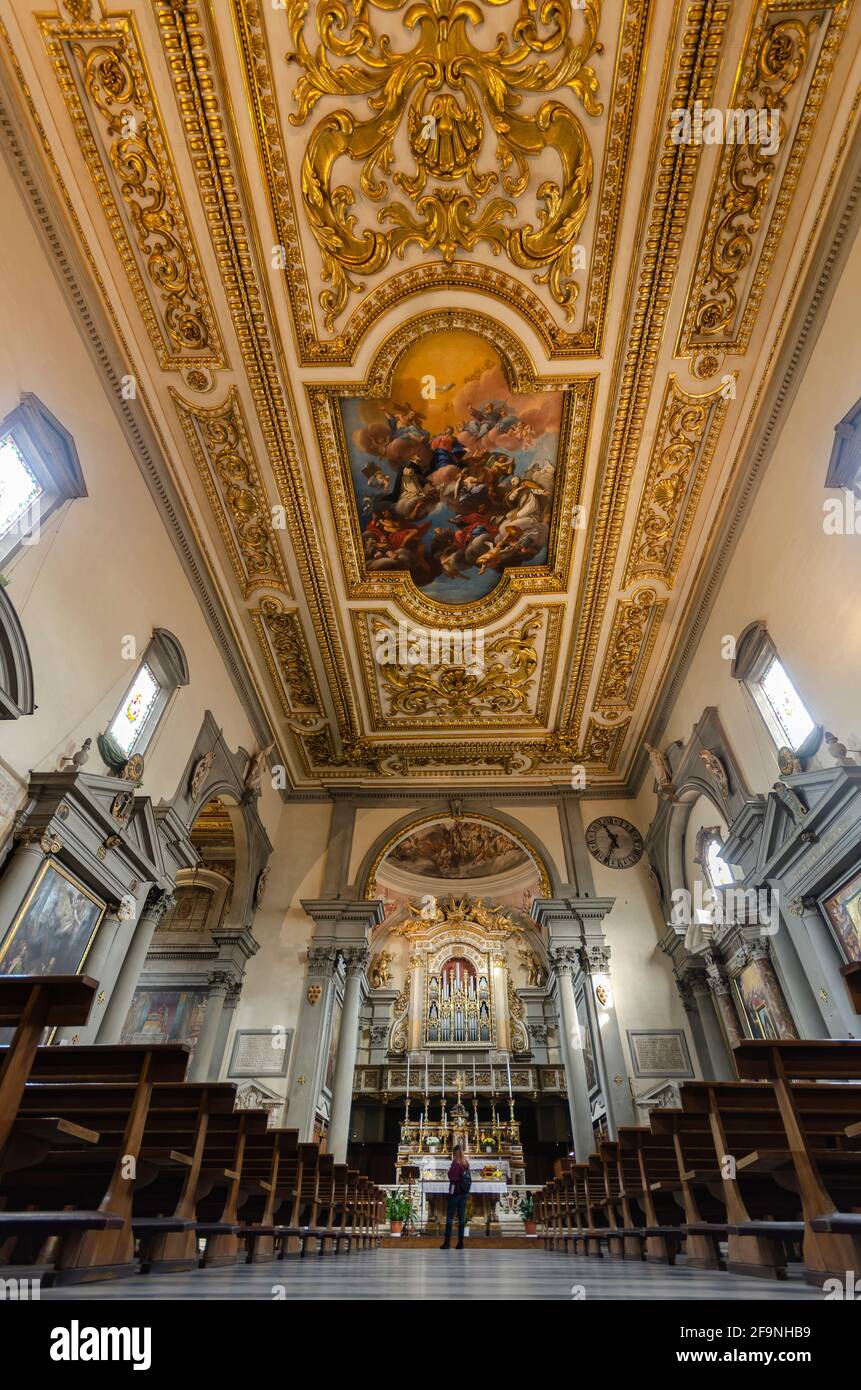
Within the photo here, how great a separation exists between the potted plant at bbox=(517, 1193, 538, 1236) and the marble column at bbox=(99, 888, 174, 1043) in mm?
8160

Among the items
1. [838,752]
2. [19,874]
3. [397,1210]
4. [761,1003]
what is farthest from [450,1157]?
[838,752]

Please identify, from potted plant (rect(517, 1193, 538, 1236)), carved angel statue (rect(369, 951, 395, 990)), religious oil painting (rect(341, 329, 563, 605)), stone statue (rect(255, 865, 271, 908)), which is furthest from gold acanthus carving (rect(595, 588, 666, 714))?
carved angel statue (rect(369, 951, 395, 990))

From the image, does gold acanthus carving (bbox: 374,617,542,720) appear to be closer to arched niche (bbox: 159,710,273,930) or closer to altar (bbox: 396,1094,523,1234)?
Result: arched niche (bbox: 159,710,273,930)

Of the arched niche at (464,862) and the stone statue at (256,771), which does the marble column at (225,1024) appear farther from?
the stone statue at (256,771)

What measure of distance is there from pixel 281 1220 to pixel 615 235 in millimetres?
10662

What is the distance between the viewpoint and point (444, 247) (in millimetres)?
7773

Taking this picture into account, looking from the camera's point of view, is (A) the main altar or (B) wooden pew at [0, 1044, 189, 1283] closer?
(B) wooden pew at [0, 1044, 189, 1283]

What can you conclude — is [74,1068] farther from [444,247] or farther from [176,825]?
[444,247]

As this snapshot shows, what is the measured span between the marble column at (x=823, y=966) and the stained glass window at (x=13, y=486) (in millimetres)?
8950

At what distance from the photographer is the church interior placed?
13.6 ft

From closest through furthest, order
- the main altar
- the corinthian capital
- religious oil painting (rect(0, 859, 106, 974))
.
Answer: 1. religious oil painting (rect(0, 859, 106, 974))
2. the corinthian capital
3. the main altar

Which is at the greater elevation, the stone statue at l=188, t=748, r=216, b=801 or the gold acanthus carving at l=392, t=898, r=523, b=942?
the gold acanthus carving at l=392, t=898, r=523, b=942

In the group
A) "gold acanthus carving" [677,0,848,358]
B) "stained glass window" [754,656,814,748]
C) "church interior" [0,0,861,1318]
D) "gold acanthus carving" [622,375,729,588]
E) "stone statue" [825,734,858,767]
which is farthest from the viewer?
"gold acanthus carving" [622,375,729,588]

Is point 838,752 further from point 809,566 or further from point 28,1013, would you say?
point 28,1013
